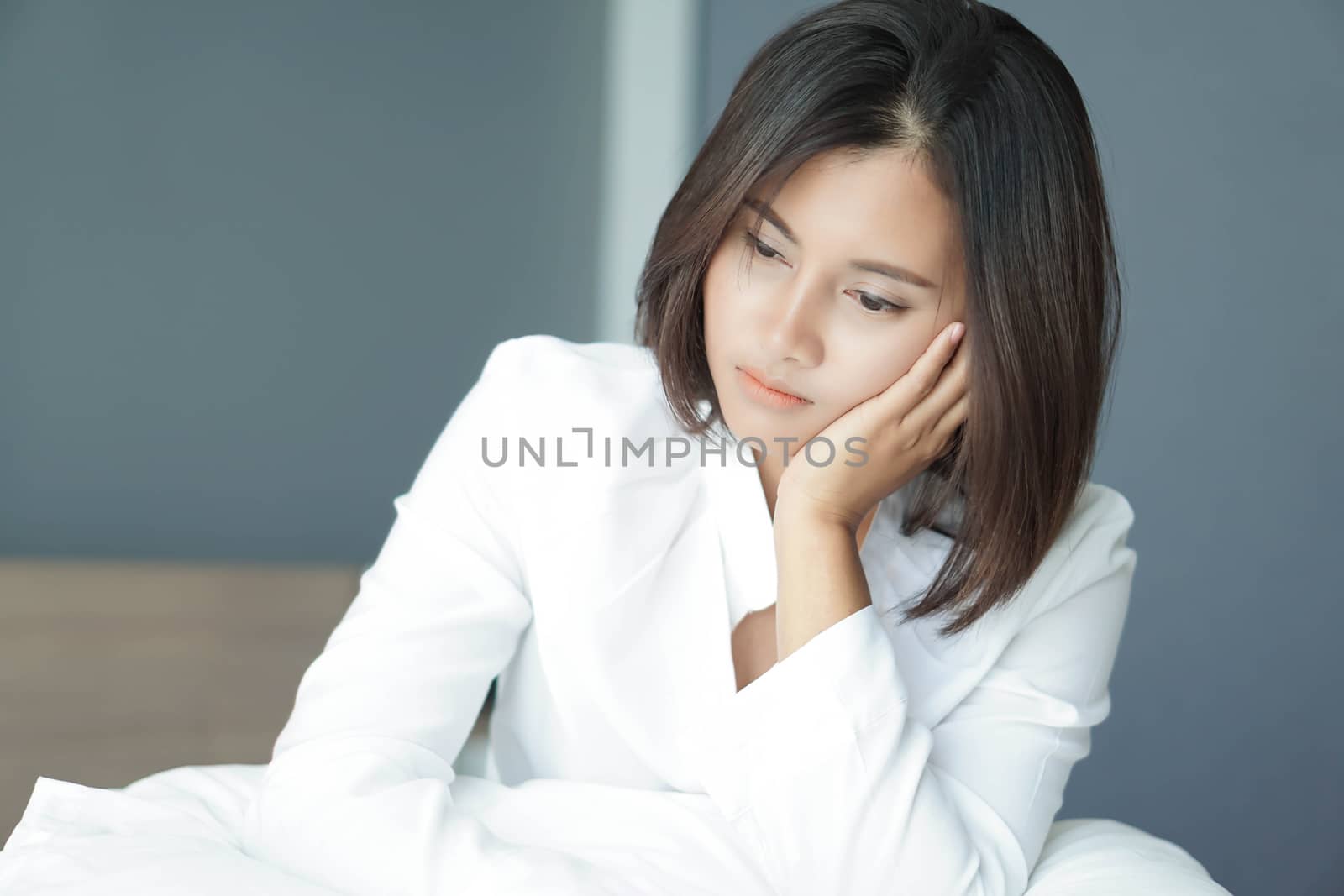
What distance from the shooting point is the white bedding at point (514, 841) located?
938mm

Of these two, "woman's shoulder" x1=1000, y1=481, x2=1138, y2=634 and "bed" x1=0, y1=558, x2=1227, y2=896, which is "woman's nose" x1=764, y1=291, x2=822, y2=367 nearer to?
"woman's shoulder" x1=1000, y1=481, x2=1138, y2=634

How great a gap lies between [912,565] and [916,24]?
0.59 m

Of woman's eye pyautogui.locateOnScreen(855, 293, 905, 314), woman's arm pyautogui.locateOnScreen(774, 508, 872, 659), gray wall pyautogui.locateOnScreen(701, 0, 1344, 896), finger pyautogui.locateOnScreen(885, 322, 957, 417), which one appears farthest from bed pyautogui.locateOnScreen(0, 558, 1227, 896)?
gray wall pyautogui.locateOnScreen(701, 0, 1344, 896)

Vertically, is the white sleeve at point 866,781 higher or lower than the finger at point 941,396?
lower

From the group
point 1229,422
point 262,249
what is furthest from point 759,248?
point 262,249

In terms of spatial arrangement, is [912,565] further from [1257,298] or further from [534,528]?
[1257,298]

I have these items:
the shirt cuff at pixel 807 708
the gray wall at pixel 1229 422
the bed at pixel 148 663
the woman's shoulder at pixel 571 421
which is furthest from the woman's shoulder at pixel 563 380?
the gray wall at pixel 1229 422

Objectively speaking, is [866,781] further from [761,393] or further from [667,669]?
[761,393]

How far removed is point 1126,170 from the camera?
240 cm

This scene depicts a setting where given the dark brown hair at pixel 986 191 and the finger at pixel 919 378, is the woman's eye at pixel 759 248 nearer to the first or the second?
the dark brown hair at pixel 986 191

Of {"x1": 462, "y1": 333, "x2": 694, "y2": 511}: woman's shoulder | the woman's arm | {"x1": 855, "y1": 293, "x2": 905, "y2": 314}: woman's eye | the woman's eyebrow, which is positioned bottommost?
the woman's arm

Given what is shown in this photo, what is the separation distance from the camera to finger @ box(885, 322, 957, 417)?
4.09 ft

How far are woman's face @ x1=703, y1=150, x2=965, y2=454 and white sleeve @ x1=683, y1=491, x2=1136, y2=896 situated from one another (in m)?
0.25

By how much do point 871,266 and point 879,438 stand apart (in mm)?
211
